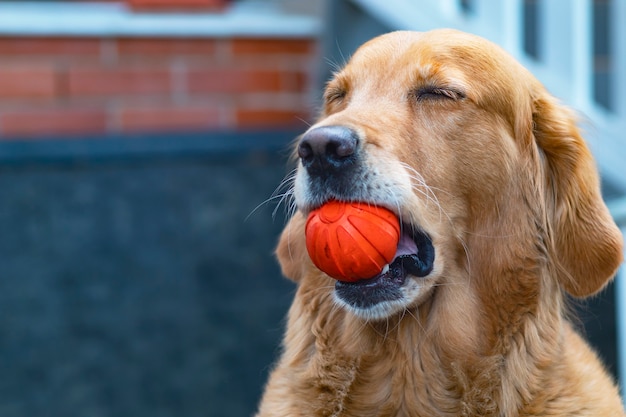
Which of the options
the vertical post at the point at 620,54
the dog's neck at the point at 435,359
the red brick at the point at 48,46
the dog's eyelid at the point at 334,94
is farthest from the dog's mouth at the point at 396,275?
the red brick at the point at 48,46

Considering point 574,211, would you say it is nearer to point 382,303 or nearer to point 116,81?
point 382,303

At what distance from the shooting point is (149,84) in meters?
5.28

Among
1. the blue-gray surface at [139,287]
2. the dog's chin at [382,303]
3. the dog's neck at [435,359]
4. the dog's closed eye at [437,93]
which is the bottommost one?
the blue-gray surface at [139,287]

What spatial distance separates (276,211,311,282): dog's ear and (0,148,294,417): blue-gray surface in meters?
1.85

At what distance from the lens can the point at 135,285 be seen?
205 inches

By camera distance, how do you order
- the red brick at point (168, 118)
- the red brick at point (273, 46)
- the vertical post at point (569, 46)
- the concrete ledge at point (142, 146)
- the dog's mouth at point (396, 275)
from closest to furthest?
the dog's mouth at point (396, 275) < the vertical post at point (569, 46) < the concrete ledge at point (142, 146) < the red brick at point (168, 118) < the red brick at point (273, 46)

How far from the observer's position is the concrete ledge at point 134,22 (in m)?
5.11

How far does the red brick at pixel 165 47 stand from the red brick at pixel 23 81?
49 cm

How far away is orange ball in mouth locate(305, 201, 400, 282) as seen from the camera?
260cm

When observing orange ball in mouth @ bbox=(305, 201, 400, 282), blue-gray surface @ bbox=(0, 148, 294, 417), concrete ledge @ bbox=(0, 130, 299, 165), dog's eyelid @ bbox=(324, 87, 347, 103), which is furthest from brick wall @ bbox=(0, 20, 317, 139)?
orange ball in mouth @ bbox=(305, 201, 400, 282)

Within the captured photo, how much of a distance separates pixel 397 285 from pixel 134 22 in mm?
3104

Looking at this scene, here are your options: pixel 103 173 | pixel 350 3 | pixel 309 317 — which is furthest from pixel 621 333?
pixel 103 173

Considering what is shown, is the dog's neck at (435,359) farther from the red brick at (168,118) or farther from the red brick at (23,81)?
the red brick at (23,81)

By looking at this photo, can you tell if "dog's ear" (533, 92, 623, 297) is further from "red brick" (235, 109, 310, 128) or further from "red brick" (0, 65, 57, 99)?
"red brick" (0, 65, 57, 99)
